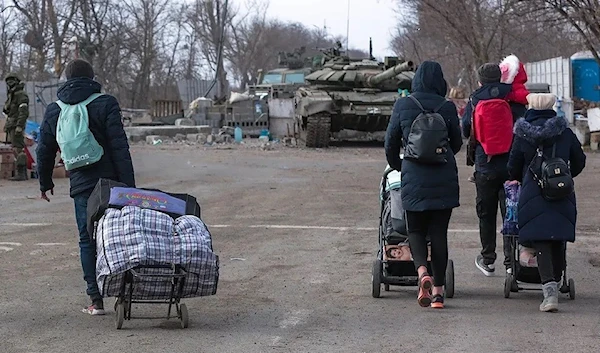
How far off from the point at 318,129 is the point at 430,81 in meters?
20.3

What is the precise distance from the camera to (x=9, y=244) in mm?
11305

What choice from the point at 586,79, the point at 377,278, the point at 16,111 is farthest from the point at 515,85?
the point at 586,79

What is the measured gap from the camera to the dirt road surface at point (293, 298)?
22.4ft

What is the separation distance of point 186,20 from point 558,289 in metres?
59.4

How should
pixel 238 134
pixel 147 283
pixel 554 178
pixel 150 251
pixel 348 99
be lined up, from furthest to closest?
1. pixel 238 134
2. pixel 348 99
3. pixel 554 178
4. pixel 147 283
5. pixel 150 251

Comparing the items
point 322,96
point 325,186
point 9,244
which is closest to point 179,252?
point 9,244

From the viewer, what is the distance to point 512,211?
8297mm

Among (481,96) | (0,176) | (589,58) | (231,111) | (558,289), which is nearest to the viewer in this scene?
(558,289)

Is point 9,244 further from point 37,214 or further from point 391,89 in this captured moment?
point 391,89

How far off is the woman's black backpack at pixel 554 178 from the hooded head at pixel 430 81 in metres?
0.87

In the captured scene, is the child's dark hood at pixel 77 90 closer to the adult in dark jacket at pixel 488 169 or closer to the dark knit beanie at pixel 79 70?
the dark knit beanie at pixel 79 70

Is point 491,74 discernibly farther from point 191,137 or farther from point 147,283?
point 191,137

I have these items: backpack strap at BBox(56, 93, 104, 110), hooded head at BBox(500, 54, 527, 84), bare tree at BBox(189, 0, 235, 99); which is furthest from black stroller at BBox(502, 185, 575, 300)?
bare tree at BBox(189, 0, 235, 99)

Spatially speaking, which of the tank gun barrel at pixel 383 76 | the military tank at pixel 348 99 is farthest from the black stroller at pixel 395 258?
the military tank at pixel 348 99
